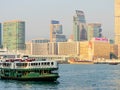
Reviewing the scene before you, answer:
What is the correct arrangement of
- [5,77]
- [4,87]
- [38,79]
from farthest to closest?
1. [5,77]
2. [38,79]
3. [4,87]

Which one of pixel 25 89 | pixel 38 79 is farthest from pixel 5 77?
pixel 25 89

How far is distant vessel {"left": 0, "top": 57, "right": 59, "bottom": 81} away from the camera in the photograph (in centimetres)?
9200

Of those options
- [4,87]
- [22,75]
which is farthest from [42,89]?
[22,75]

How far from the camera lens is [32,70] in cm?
9300

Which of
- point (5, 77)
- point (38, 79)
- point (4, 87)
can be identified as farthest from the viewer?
point (5, 77)

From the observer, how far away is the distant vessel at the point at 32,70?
9200 cm

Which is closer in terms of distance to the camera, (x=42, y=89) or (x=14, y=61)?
(x=42, y=89)

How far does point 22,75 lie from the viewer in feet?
311

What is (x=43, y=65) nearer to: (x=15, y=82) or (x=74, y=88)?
(x=15, y=82)

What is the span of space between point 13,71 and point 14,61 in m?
4.20

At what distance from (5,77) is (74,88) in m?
22.4

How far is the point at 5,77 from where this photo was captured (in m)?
99.2

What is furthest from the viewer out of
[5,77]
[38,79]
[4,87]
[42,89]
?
[5,77]

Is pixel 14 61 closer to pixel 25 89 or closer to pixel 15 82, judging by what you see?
pixel 15 82
